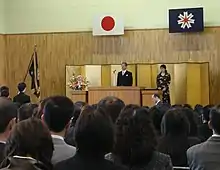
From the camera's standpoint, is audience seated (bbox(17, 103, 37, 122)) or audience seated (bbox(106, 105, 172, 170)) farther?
audience seated (bbox(17, 103, 37, 122))

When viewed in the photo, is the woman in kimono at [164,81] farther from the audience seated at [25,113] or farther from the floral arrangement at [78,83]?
the audience seated at [25,113]

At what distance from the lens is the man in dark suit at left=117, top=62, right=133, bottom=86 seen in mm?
12297

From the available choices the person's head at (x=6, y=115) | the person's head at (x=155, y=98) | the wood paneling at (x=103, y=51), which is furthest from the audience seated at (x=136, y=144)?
the wood paneling at (x=103, y=51)

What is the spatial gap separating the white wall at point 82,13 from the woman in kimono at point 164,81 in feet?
5.55

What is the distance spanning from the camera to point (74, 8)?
1427 cm

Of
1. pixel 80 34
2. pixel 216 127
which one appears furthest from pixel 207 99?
pixel 216 127

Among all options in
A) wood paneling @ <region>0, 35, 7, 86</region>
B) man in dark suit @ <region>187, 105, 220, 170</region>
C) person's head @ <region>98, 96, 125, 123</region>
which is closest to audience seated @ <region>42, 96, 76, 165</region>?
person's head @ <region>98, 96, 125, 123</region>

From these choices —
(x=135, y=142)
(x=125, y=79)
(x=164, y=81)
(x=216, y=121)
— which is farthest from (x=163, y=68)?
(x=135, y=142)

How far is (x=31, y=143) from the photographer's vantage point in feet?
6.93

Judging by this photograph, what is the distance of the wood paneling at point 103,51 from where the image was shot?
43.8 feet

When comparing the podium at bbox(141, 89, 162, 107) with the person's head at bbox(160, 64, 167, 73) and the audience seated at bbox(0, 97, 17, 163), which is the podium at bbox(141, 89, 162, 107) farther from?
the audience seated at bbox(0, 97, 17, 163)

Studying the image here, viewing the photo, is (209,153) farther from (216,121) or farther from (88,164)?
(88,164)

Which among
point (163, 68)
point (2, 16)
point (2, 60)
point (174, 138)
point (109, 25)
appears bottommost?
point (174, 138)

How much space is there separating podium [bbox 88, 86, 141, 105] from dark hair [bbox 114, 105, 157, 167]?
29.1ft
